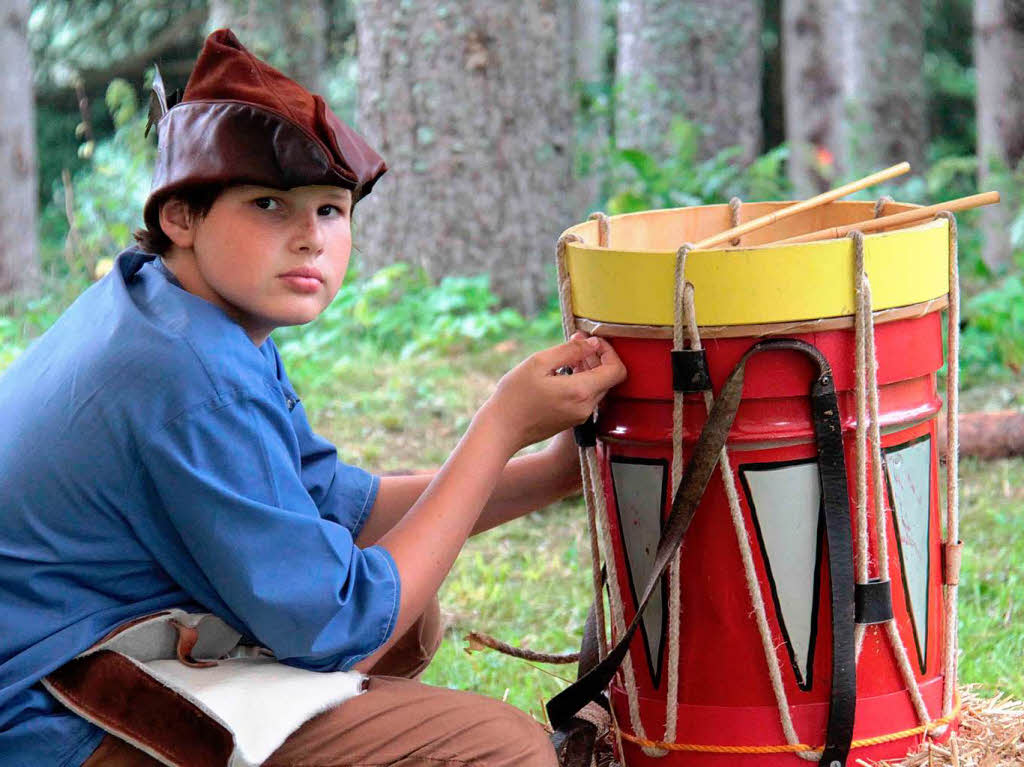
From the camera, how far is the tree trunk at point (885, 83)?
9.85 metres

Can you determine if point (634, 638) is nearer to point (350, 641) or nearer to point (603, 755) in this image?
point (603, 755)

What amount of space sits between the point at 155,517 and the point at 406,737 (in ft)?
1.49

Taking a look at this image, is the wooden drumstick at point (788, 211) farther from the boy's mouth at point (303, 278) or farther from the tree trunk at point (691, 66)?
the tree trunk at point (691, 66)

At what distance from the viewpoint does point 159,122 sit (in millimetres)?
1953

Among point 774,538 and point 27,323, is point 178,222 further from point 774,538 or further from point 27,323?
point 27,323

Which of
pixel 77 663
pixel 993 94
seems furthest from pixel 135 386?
pixel 993 94

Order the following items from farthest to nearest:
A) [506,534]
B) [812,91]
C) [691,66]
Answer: [812,91] < [691,66] < [506,534]

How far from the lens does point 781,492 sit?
198cm

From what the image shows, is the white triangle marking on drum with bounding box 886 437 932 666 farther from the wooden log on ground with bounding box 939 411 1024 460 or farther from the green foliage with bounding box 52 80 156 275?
the green foliage with bounding box 52 80 156 275

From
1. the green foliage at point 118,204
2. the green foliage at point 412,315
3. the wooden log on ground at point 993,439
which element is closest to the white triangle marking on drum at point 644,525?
the wooden log on ground at point 993,439

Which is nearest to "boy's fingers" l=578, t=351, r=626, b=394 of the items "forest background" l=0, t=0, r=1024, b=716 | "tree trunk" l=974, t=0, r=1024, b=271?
"forest background" l=0, t=0, r=1024, b=716

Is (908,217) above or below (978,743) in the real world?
above

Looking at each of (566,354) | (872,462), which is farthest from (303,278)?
(872,462)

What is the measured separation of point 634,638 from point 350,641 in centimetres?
57
